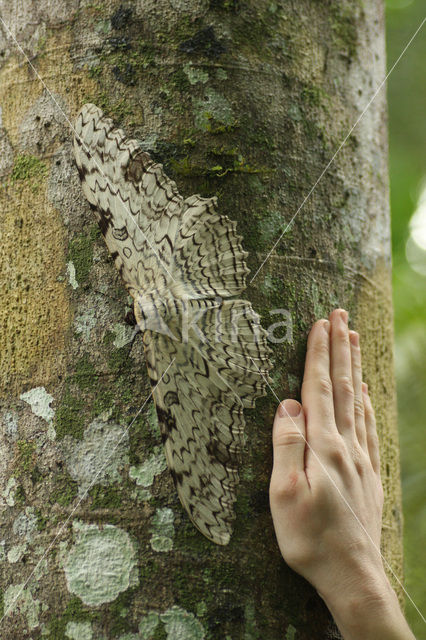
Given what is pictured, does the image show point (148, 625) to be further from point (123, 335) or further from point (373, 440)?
point (373, 440)

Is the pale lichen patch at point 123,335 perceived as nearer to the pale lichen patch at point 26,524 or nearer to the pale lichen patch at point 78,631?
the pale lichen patch at point 26,524

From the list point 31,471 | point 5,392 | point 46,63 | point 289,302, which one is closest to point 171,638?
point 31,471

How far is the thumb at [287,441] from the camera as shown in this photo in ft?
4.80

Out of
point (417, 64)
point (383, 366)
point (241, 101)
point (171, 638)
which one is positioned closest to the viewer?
point (171, 638)

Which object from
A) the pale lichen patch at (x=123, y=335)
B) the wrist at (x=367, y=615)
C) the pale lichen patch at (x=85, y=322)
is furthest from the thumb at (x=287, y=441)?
the pale lichen patch at (x=85, y=322)

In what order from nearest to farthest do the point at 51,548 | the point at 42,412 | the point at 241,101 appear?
the point at 51,548 < the point at 42,412 < the point at 241,101

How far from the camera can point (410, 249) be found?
5285 millimetres

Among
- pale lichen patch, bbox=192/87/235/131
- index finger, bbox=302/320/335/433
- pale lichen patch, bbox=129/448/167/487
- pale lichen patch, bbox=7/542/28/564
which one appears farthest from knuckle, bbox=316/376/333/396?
pale lichen patch, bbox=7/542/28/564

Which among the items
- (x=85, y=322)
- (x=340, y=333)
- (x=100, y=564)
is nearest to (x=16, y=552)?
(x=100, y=564)

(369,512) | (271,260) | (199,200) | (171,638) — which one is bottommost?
(171,638)

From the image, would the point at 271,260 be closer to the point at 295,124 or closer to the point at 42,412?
the point at 295,124

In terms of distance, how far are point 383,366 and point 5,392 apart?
124 cm

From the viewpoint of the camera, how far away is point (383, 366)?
1.95 m

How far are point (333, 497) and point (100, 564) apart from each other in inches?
24.2
